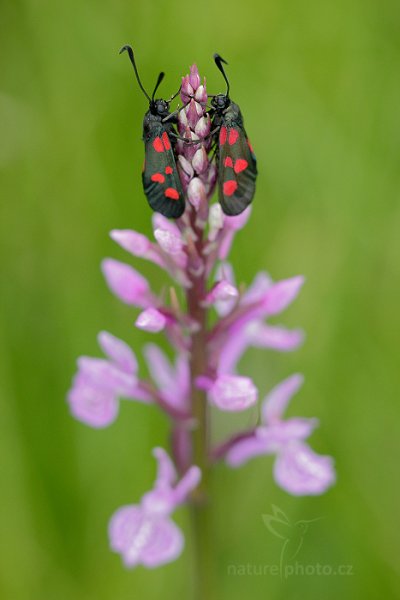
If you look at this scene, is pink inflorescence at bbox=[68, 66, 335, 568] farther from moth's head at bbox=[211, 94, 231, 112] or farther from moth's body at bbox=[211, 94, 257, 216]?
moth's head at bbox=[211, 94, 231, 112]

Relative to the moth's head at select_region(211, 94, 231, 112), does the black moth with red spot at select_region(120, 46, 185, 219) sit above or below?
below

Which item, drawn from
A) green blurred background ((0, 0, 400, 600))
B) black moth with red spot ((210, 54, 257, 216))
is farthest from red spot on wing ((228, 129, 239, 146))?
green blurred background ((0, 0, 400, 600))

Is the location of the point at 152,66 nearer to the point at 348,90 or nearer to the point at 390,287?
the point at 348,90

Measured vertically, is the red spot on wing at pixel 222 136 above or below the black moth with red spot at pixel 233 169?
above

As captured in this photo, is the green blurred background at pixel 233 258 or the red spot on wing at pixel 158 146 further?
the green blurred background at pixel 233 258

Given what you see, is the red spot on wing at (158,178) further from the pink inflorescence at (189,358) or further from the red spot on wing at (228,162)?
the red spot on wing at (228,162)

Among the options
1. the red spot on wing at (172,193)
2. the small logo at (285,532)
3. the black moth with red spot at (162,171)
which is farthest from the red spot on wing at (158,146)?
the small logo at (285,532)

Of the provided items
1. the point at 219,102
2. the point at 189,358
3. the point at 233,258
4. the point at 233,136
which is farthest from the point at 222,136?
the point at 233,258
